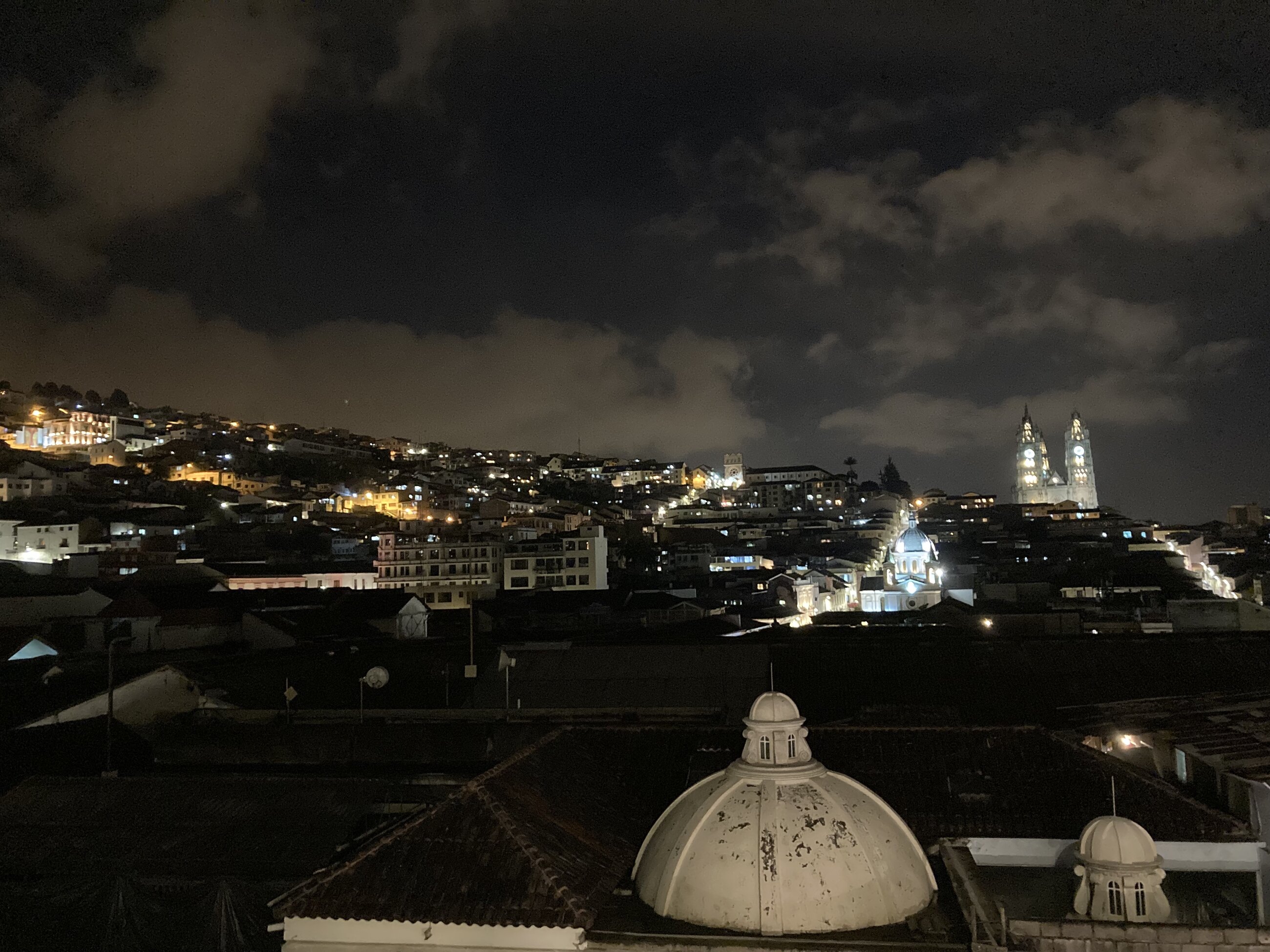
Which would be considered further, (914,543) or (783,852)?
(914,543)

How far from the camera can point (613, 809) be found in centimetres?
1137

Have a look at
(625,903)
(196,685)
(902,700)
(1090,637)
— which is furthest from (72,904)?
(1090,637)

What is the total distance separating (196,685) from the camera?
2195 centimetres

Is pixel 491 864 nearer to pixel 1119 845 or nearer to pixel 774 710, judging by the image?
pixel 774 710

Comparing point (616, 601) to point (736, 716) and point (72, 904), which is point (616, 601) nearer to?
point (736, 716)

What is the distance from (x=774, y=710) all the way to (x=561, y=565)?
5292cm

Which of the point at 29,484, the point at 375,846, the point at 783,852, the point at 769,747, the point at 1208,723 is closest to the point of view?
the point at 783,852

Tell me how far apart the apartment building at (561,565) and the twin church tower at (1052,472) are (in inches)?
4101

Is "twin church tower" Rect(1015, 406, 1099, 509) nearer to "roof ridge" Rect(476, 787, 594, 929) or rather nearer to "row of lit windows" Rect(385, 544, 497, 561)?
"row of lit windows" Rect(385, 544, 497, 561)

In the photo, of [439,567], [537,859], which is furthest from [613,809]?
[439,567]

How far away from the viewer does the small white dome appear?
8.94 metres

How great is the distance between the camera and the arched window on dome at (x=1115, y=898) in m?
8.34

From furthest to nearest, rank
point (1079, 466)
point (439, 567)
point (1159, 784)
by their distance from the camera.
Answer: point (1079, 466) < point (439, 567) < point (1159, 784)

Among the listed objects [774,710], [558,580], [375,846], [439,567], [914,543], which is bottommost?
[375,846]
